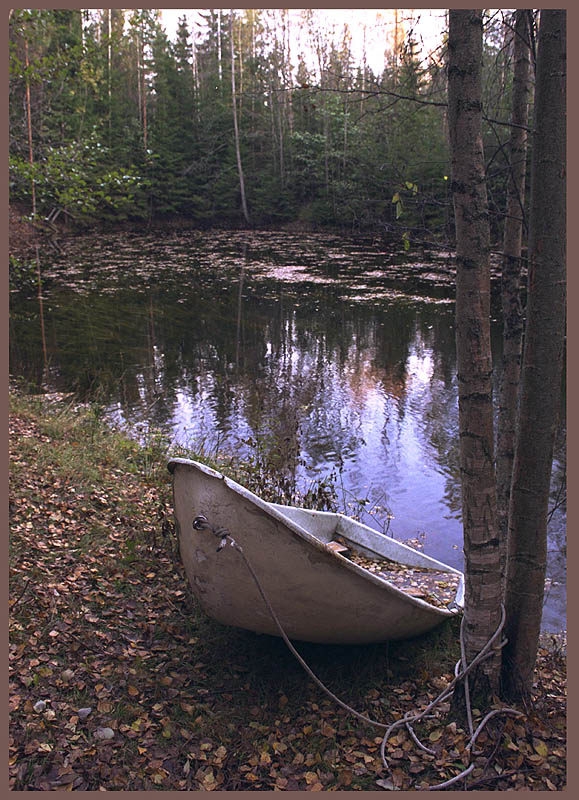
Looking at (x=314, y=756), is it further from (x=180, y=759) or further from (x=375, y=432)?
(x=375, y=432)

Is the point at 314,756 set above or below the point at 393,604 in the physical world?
below

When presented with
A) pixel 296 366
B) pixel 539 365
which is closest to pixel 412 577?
pixel 539 365

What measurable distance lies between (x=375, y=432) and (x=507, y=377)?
15.3 feet

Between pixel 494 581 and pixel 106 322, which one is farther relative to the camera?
pixel 106 322

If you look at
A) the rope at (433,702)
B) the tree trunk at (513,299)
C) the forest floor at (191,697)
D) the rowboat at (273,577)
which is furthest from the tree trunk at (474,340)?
the tree trunk at (513,299)

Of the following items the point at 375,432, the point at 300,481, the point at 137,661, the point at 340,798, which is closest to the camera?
the point at 340,798

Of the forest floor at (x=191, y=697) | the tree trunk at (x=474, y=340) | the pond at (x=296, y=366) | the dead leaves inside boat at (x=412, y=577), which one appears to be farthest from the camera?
the pond at (x=296, y=366)

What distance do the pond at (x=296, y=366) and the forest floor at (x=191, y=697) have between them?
2.00m

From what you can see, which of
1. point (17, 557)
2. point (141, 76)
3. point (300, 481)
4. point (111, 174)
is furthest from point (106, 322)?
point (141, 76)

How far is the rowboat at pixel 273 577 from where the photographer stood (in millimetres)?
2977

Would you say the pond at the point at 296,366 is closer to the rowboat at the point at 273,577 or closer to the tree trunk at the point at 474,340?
the tree trunk at the point at 474,340

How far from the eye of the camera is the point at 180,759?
9.21 feet

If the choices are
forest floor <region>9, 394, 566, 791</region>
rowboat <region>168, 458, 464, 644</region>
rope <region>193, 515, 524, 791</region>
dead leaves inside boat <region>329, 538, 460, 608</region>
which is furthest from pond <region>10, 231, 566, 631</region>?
forest floor <region>9, 394, 566, 791</region>

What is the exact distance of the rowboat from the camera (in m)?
2.98
